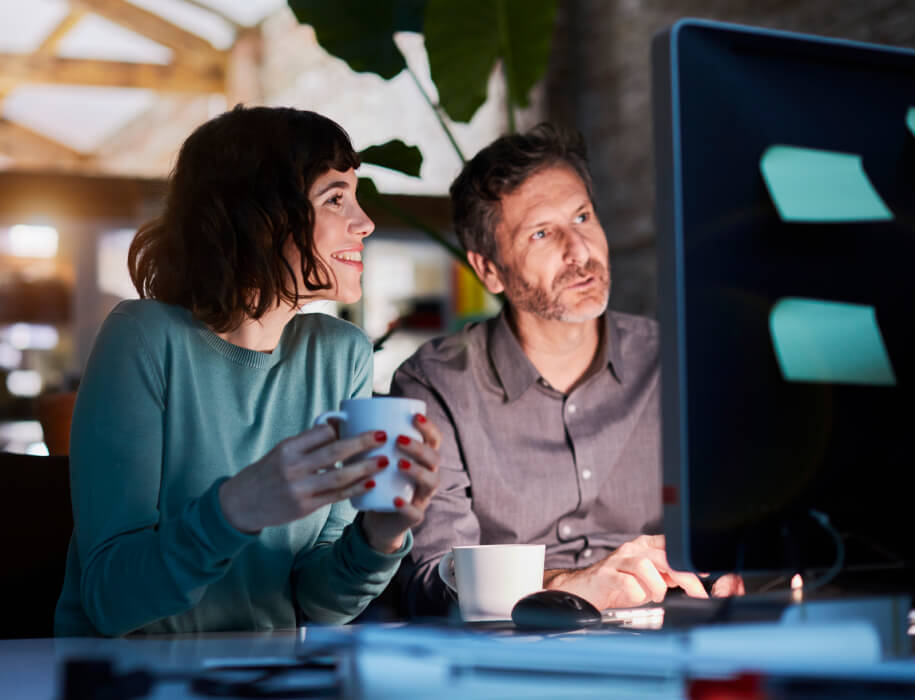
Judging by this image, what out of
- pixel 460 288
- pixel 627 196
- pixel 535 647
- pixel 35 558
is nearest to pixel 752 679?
pixel 535 647

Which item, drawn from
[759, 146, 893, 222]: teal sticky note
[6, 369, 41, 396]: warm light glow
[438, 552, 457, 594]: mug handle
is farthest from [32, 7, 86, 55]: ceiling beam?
[759, 146, 893, 222]: teal sticky note

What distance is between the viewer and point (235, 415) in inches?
44.9

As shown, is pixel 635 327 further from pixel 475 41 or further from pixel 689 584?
pixel 475 41

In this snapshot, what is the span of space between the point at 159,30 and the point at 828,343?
7615mm

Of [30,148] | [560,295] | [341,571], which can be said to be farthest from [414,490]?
[30,148]

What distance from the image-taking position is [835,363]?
0.66m

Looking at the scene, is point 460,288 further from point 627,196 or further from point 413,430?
point 413,430

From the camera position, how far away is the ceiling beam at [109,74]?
23.6ft

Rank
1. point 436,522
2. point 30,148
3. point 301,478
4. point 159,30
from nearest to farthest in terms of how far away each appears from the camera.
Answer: point 301,478 < point 436,522 < point 159,30 < point 30,148

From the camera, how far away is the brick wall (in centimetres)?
425

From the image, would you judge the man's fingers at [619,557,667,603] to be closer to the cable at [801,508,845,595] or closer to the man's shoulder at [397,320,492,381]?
the cable at [801,508,845,595]

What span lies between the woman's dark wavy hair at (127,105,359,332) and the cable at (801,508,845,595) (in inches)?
27.7

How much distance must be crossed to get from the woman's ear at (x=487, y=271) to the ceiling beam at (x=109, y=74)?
6210 millimetres

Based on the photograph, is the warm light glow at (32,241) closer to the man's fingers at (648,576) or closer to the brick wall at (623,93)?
the brick wall at (623,93)
